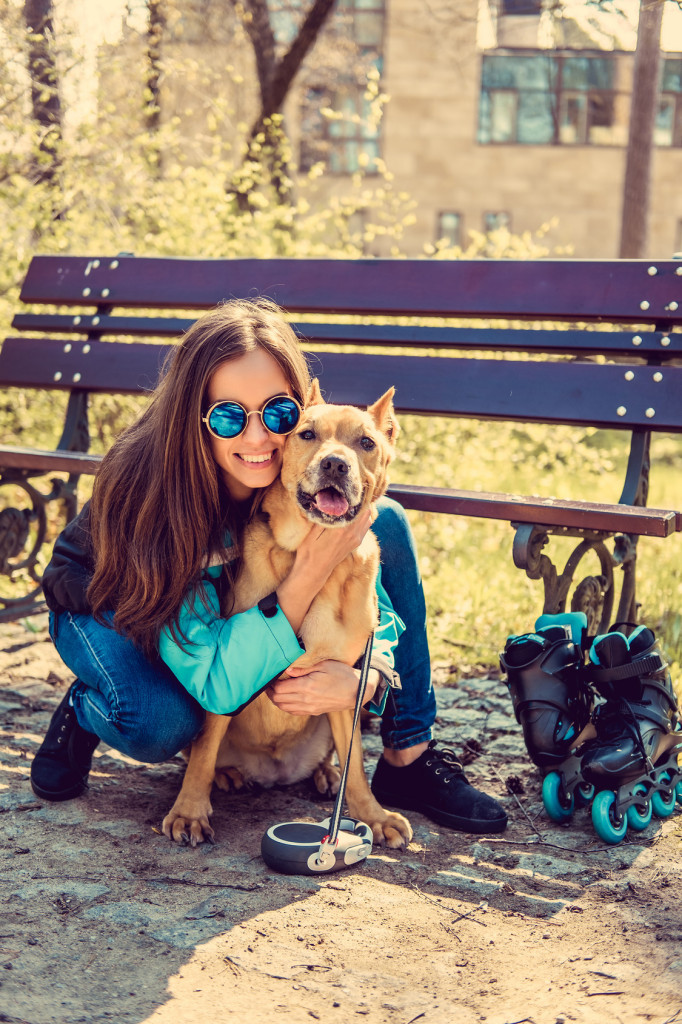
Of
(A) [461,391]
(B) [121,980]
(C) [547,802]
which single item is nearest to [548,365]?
(A) [461,391]

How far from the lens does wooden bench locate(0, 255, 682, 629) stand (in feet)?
11.4

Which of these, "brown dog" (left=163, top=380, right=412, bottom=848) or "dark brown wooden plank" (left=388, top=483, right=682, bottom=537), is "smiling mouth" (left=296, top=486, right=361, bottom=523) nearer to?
"brown dog" (left=163, top=380, right=412, bottom=848)

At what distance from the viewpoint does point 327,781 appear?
3.06 meters

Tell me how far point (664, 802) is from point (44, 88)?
525cm

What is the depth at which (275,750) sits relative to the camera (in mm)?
2943

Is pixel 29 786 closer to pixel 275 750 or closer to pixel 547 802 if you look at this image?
pixel 275 750

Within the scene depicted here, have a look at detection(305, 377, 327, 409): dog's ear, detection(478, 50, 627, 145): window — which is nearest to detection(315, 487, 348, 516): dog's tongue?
detection(305, 377, 327, 409): dog's ear

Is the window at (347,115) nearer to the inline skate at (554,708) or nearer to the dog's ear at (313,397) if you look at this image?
the dog's ear at (313,397)

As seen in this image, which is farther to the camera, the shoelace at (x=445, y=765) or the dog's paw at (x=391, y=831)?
the shoelace at (x=445, y=765)

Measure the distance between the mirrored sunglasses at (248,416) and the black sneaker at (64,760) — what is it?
3.19ft

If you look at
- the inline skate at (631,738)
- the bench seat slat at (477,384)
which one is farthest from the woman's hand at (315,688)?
the bench seat slat at (477,384)

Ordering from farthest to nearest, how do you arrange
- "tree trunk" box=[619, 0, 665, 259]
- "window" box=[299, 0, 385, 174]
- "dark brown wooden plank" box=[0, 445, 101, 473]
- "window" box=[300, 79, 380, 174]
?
"window" box=[300, 79, 380, 174] → "window" box=[299, 0, 385, 174] → "tree trunk" box=[619, 0, 665, 259] → "dark brown wooden plank" box=[0, 445, 101, 473]

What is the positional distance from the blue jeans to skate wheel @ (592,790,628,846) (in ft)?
1.80

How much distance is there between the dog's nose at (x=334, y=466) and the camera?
2525 mm
